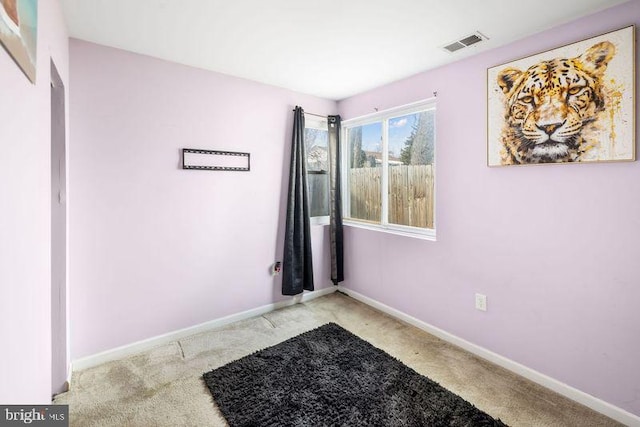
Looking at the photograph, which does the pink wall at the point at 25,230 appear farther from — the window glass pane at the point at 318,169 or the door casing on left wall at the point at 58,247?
the window glass pane at the point at 318,169

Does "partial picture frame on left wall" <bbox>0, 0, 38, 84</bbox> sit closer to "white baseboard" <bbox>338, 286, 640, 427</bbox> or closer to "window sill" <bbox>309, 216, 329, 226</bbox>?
"window sill" <bbox>309, 216, 329, 226</bbox>

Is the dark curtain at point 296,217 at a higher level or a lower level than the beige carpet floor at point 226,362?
higher

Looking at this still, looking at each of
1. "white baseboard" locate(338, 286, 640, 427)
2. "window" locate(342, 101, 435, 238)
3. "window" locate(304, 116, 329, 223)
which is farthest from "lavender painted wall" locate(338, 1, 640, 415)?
"window" locate(304, 116, 329, 223)

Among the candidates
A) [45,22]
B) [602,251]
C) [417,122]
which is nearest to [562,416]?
[602,251]

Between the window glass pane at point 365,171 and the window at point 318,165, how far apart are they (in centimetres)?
31

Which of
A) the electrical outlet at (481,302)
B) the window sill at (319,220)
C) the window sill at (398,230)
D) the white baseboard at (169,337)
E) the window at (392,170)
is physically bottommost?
the white baseboard at (169,337)

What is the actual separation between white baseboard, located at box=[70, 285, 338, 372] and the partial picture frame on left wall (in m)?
2.12

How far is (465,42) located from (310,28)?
113 centimetres

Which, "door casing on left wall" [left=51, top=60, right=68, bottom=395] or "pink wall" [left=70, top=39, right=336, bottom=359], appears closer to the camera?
"door casing on left wall" [left=51, top=60, right=68, bottom=395]

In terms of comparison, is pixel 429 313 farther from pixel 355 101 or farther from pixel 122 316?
pixel 122 316

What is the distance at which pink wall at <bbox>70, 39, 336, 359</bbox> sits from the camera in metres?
2.28

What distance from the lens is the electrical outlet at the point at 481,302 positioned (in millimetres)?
2421

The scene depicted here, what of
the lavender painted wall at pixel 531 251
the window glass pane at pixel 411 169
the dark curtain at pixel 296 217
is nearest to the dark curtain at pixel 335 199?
the dark curtain at pixel 296 217

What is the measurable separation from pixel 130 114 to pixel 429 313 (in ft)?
10.1
